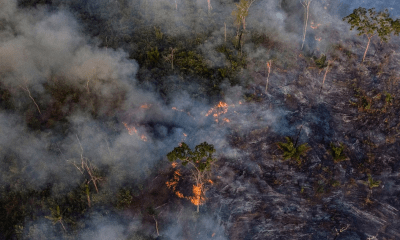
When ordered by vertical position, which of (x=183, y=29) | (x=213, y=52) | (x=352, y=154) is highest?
(x=183, y=29)

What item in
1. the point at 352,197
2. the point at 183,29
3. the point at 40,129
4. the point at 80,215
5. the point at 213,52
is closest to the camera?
the point at 80,215

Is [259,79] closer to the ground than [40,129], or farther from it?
farther from it

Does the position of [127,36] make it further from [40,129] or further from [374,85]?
[374,85]

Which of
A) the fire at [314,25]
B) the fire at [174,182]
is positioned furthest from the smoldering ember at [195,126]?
the fire at [314,25]

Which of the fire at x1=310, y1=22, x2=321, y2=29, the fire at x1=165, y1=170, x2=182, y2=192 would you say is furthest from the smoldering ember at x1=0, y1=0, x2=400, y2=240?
the fire at x1=310, y1=22, x2=321, y2=29

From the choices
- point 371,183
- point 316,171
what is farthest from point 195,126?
point 371,183

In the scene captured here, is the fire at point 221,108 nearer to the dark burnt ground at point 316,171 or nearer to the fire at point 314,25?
the dark burnt ground at point 316,171

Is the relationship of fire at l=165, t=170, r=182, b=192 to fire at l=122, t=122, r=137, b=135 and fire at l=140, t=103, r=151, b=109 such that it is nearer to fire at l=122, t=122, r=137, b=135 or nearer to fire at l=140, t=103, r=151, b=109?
fire at l=122, t=122, r=137, b=135

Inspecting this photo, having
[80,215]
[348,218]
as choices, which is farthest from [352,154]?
[80,215]
